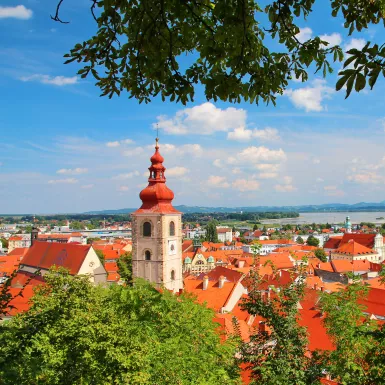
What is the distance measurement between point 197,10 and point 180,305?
1216 cm

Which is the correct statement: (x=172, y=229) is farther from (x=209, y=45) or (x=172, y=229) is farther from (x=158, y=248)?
(x=209, y=45)

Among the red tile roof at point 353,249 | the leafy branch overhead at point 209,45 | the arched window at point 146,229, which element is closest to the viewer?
the leafy branch overhead at point 209,45

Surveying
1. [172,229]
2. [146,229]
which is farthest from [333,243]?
[146,229]

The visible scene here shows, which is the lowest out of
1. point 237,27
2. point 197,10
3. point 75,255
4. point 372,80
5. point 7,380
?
point 75,255

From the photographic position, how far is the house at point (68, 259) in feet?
115

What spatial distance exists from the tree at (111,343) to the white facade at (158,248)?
12593mm

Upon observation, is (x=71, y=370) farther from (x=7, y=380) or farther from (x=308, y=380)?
(x=308, y=380)

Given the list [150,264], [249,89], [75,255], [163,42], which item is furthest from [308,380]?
[75,255]

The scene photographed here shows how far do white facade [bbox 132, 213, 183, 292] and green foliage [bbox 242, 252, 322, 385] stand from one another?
18491 millimetres

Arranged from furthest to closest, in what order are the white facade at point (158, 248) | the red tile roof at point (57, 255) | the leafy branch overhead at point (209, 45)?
the red tile roof at point (57, 255)
the white facade at point (158, 248)
the leafy branch overhead at point (209, 45)

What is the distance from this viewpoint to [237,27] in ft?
12.7

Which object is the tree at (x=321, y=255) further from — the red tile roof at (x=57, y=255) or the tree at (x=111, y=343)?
the tree at (x=111, y=343)

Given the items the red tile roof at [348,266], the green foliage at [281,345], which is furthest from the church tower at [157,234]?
the red tile roof at [348,266]

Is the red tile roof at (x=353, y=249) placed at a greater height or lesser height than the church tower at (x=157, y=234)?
lesser
